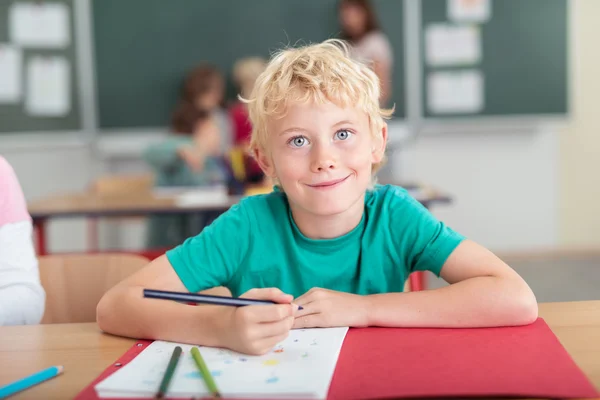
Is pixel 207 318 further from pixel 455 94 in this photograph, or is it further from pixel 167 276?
pixel 455 94

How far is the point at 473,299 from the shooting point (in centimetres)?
103

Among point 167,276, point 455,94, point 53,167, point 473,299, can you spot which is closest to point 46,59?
point 53,167

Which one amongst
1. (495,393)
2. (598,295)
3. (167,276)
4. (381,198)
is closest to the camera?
(495,393)

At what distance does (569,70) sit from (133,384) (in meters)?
4.59

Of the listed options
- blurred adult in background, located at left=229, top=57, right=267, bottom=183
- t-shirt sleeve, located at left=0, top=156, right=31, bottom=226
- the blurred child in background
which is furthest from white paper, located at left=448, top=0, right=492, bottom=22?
t-shirt sleeve, located at left=0, top=156, right=31, bottom=226

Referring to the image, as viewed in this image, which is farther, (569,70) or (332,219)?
(569,70)

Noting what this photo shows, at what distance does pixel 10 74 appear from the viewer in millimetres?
4461

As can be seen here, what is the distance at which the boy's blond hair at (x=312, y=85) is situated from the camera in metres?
1.18

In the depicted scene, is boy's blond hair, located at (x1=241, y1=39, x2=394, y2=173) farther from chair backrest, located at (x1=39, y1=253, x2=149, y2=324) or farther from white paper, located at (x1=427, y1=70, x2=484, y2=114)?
white paper, located at (x1=427, y1=70, x2=484, y2=114)

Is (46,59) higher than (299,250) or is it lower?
higher

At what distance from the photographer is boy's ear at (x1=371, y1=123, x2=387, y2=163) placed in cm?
130

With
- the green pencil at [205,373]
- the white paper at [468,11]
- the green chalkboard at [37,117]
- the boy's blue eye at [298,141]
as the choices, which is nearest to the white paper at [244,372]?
the green pencil at [205,373]

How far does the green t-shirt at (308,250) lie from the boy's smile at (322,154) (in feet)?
0.24

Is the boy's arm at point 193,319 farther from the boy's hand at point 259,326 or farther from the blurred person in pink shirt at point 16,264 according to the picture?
the blurred person in pink shirt at point 16,264
